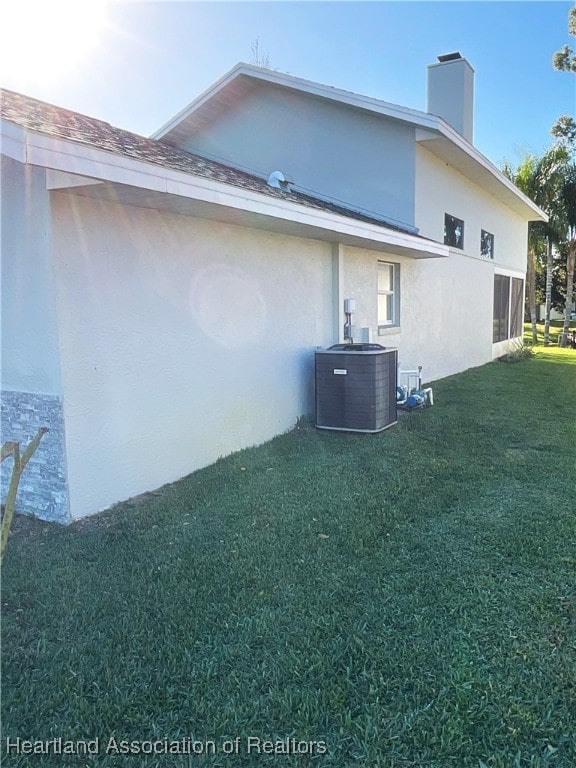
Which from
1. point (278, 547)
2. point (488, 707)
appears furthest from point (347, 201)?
point (488, 707)

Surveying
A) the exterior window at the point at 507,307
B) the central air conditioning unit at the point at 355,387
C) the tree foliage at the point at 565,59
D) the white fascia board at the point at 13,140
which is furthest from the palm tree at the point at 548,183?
the white fascia board at the point at 13,140

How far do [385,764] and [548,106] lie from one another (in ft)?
80.9

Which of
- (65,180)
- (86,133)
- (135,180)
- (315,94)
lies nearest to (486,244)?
(315,94)

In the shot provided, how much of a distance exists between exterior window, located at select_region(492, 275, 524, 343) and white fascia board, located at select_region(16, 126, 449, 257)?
10974mm

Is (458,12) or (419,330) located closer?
(458,12)

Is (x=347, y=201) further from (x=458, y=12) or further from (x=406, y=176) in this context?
(x=458, y=12)

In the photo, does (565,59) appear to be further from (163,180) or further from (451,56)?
(163,180)

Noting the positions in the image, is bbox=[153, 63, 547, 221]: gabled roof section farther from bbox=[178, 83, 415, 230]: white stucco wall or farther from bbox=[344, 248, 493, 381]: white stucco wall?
bbox=[344, 248, 493, 381]: white stucco wall

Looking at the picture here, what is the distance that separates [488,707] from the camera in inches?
93.3

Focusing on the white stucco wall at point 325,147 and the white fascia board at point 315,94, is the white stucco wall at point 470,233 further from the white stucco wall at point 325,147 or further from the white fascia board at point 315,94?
the white fascia board at point 315,94

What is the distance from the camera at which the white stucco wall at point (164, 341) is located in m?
4.42

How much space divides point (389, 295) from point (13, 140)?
26.0ft

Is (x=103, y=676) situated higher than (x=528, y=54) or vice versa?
(x=528, y=54)

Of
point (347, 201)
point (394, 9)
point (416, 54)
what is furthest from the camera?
point (416, 54)
